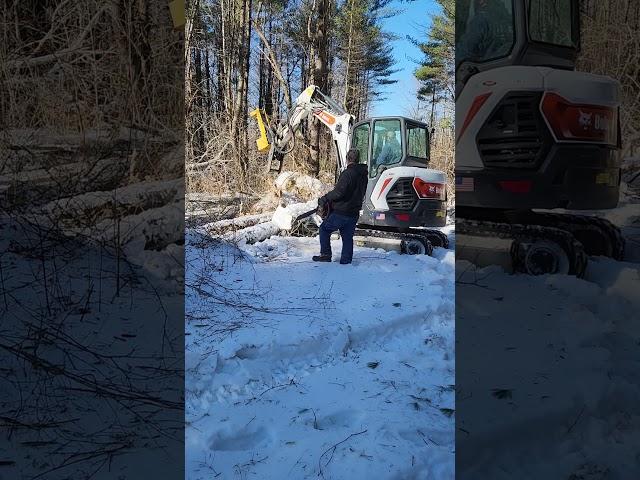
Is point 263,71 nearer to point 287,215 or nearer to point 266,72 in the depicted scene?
point 266,72

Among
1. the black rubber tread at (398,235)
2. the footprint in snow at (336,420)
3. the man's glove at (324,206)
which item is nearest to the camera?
the footprint in snow at (336,420)

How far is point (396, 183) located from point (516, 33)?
4738 mm

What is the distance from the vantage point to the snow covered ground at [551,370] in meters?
0.94

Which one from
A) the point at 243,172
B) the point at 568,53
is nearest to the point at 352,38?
the point at 243,172

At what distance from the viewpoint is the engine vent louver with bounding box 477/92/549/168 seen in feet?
3.22

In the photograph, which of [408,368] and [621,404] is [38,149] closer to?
[621,404]

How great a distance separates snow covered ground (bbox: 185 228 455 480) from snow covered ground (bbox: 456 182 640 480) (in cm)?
55

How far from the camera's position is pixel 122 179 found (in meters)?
1.41

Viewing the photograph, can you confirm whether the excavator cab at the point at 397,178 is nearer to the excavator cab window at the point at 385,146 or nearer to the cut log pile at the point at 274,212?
the excavator cab window at the point at 385,146

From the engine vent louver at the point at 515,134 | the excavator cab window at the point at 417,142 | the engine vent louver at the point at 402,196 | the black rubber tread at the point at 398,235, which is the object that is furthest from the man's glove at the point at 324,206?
the engine vent louver at the point at 515,134

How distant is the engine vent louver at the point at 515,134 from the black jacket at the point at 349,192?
406 cm

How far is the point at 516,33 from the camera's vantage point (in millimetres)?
942

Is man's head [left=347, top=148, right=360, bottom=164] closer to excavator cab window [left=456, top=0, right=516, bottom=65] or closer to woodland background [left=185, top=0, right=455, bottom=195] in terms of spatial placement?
woodland background [left=185, top=0, right=455, bottom=195]

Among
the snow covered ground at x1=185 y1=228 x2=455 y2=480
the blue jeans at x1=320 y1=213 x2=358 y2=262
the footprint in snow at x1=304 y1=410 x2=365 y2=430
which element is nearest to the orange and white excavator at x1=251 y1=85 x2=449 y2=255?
the blue jeans at x1=320 y1=213 x2=358 y2=262
